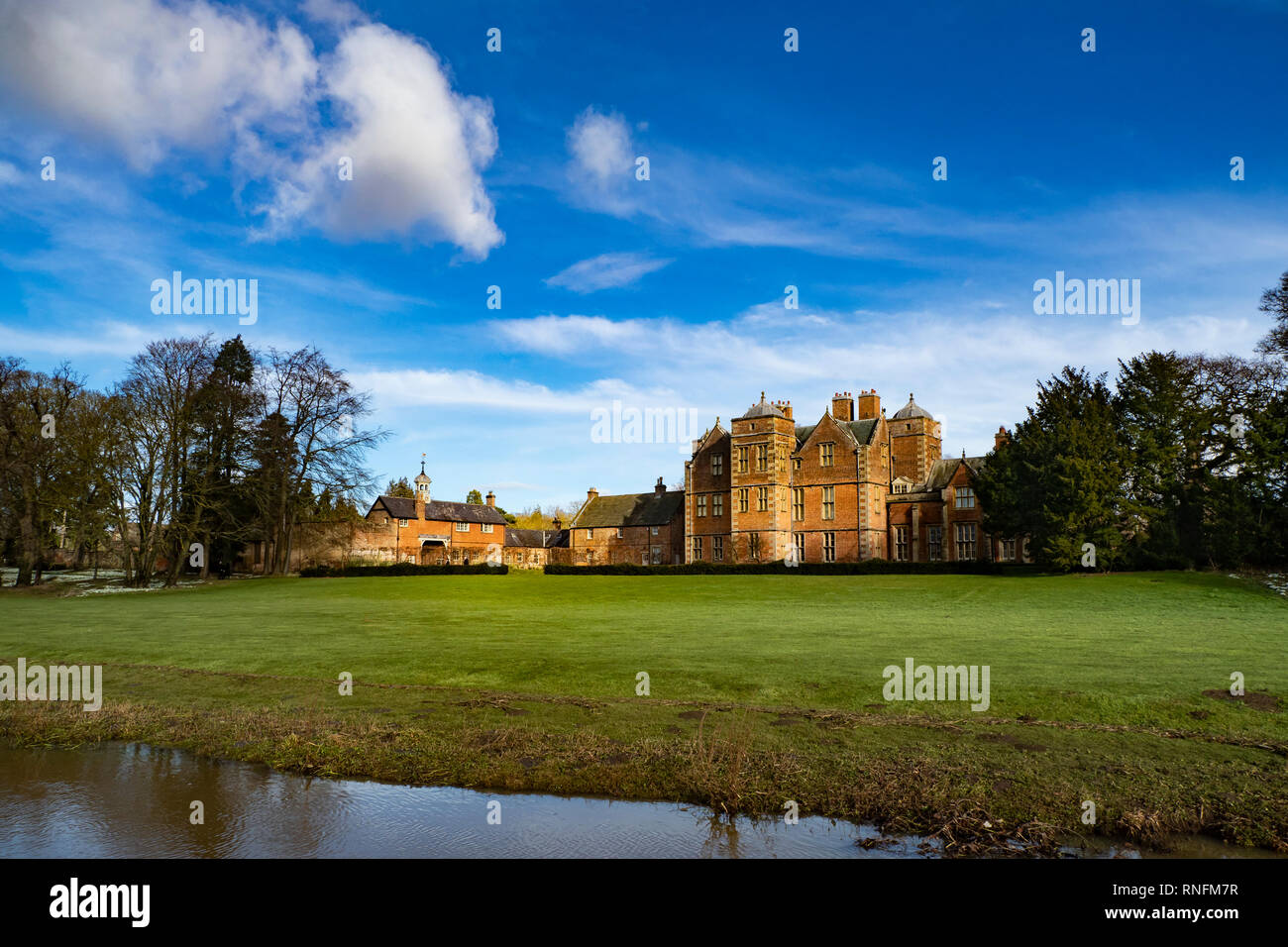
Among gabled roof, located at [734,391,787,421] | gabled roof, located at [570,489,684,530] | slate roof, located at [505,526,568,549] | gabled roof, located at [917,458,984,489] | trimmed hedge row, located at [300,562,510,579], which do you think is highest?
gabled roof, located at [734,391,787,421]

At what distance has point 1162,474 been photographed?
144 ft

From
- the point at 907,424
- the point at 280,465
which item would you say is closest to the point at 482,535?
the point at 280,465

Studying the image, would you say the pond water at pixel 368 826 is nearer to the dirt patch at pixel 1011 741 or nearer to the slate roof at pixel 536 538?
the dirt patch at pixel 1011 741

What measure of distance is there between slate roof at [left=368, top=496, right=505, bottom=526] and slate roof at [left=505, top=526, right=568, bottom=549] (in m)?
2.17

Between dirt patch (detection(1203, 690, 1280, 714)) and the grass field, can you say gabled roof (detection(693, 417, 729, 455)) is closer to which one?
the grass field

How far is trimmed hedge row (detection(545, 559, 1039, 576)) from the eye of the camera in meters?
48.2

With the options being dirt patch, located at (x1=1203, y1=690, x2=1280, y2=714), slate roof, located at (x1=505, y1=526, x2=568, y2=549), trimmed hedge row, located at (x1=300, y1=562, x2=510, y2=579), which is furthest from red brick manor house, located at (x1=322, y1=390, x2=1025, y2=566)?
dirt patch, located at (x1=1203, y1=690, x2=1280, y2=714)

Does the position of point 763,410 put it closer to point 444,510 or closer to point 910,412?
point 910,412

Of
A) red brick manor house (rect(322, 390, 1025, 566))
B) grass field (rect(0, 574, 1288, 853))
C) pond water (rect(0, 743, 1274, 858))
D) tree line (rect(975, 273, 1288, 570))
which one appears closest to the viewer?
pond water (rect(0, 743, 1274, 858))

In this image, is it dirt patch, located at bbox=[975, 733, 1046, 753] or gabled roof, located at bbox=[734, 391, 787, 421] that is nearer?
dirt patch, located at bbox=[975, 733, 1046, 753]

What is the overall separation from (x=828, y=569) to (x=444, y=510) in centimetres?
4602
